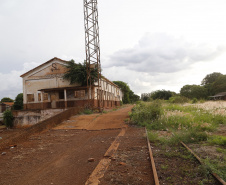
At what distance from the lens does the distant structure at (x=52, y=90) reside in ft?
78.6

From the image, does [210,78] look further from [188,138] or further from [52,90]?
[188,138]

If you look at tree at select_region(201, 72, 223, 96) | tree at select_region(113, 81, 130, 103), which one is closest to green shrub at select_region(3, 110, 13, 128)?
tree at select_region(113, 81, 130, 103)

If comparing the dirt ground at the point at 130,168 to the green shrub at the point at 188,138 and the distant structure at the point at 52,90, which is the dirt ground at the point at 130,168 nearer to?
the green shrub at the point at 188,138

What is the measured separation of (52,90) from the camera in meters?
24.5

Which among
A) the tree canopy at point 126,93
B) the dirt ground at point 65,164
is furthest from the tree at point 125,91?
the dirt ground at point 65,164

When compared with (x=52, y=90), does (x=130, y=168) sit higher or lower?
lower

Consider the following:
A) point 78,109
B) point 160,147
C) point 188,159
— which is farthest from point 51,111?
point 188,159

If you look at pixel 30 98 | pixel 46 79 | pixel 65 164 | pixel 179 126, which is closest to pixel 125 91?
pixel 46 79

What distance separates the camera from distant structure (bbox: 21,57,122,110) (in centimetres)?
2397

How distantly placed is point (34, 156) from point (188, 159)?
4.61 metres

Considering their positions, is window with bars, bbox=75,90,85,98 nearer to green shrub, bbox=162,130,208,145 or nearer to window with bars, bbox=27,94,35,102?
window with bars, bbox=27,94,35,102

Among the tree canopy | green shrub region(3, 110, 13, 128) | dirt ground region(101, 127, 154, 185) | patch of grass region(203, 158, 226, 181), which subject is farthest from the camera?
the tree canopy

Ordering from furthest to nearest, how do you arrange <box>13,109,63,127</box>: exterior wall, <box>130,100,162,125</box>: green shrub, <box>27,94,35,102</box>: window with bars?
<box>27,94,35,102</box>: window with bars
<box>13,109,63,127</box>: exterior wall
<box>130,100,162,125</box>: green shrub

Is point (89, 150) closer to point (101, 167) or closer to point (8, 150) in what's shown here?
point (101, 167)
